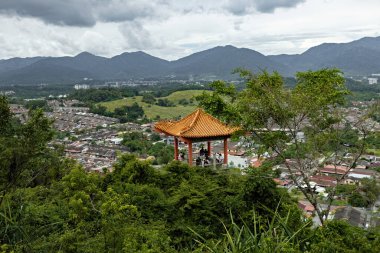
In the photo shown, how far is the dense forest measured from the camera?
580cm

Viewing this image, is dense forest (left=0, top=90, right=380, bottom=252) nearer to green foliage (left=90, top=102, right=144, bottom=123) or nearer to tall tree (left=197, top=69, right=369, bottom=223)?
tall tree (left=197, top=69, right=369, bottom=223)

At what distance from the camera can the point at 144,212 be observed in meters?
9.38

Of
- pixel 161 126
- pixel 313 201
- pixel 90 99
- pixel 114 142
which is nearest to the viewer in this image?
pixel 313 201

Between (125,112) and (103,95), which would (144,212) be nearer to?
(125,112)

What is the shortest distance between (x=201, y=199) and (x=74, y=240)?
3.43m

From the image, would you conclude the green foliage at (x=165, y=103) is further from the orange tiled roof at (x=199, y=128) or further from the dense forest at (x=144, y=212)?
the dense forest at (x=144, y=212)

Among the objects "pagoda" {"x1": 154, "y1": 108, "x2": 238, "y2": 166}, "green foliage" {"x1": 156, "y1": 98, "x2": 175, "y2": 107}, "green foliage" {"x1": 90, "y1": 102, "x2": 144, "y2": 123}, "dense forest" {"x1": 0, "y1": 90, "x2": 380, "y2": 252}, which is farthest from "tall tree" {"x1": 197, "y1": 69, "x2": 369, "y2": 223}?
"green foliage" {"x1": 156, "y1": 98, "x2": 175, "y2": 107}

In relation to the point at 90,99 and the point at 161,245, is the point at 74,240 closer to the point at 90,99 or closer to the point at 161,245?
the point at 161,245

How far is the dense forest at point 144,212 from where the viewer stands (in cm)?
580

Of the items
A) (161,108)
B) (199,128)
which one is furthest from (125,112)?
(199,128)

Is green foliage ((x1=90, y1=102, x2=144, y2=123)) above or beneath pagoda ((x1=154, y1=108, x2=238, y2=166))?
beneath

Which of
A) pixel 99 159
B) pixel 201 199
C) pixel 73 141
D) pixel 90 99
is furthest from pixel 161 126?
pixel 90 99

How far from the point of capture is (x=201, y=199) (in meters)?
9.53

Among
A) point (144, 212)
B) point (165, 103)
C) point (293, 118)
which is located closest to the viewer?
point (293, 118)
